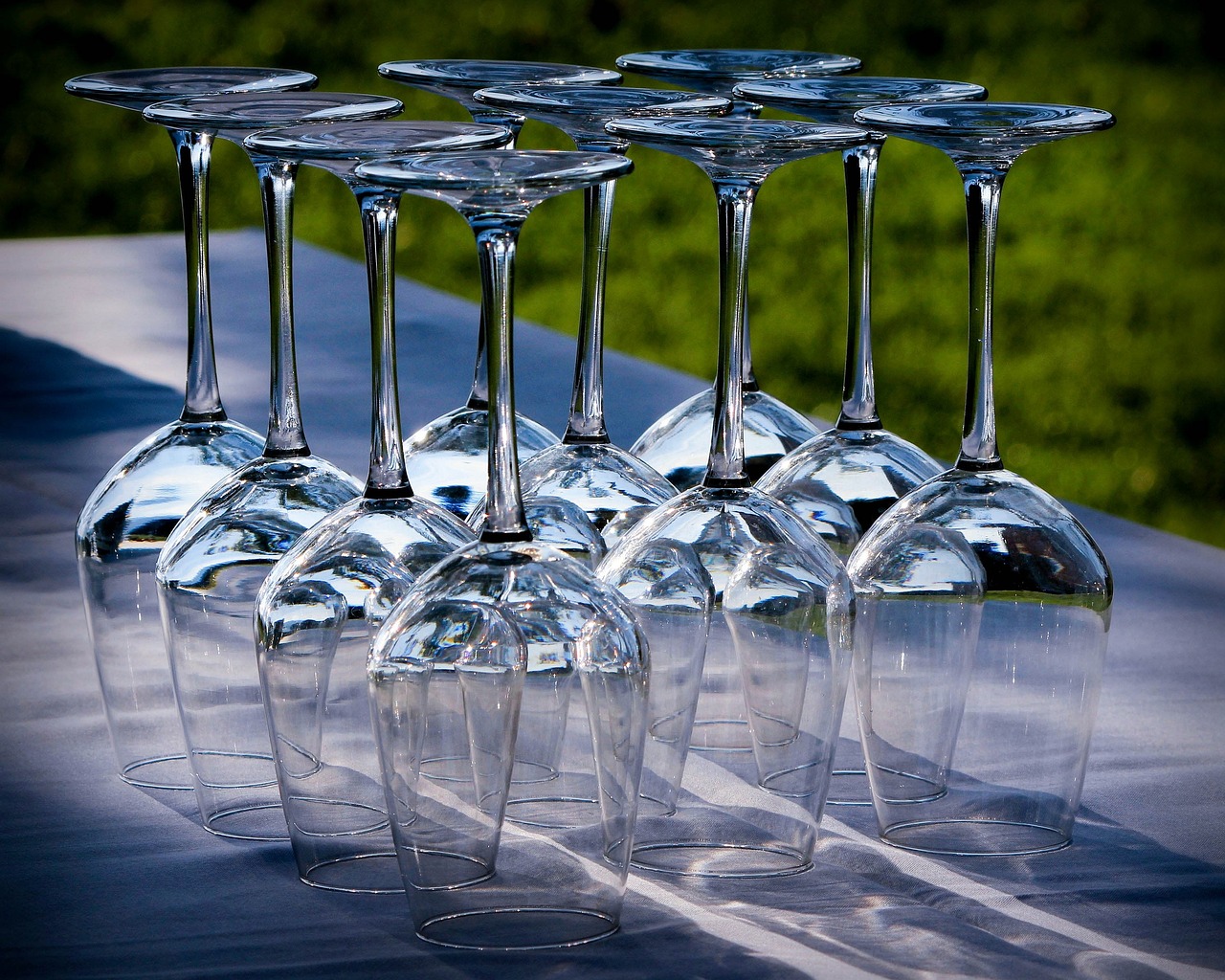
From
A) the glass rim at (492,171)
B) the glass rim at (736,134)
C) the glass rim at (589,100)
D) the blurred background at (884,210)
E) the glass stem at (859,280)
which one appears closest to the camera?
the glass rim at (492,171)

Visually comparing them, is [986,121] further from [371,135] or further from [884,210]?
[884,210]

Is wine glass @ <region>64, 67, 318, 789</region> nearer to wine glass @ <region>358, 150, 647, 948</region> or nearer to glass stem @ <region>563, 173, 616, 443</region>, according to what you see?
glass stem @ <region>563, 173, 616, 443</region>

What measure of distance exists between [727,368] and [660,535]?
0.27 ft

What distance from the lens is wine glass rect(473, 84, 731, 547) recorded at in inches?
37.7

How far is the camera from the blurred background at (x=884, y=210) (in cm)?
364

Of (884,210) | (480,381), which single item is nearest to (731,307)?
(480,381)

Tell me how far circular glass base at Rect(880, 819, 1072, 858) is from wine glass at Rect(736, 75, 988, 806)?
9cm

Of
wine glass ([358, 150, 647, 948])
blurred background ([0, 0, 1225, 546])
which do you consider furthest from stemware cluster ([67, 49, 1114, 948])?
blurred background ([0, 0, 1225, 546])

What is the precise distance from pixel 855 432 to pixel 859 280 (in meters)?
0.08

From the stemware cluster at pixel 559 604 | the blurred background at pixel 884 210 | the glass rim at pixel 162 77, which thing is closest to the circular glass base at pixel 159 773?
the stemware cluster at pixel 559 604

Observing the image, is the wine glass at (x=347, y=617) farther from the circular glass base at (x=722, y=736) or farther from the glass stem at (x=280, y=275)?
the circular glass base at (x=722, y=736)

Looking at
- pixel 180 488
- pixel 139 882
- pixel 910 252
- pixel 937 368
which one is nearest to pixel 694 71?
pixel 180 488

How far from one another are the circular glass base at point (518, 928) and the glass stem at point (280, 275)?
0.86 ft

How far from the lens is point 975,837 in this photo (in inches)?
34.1
